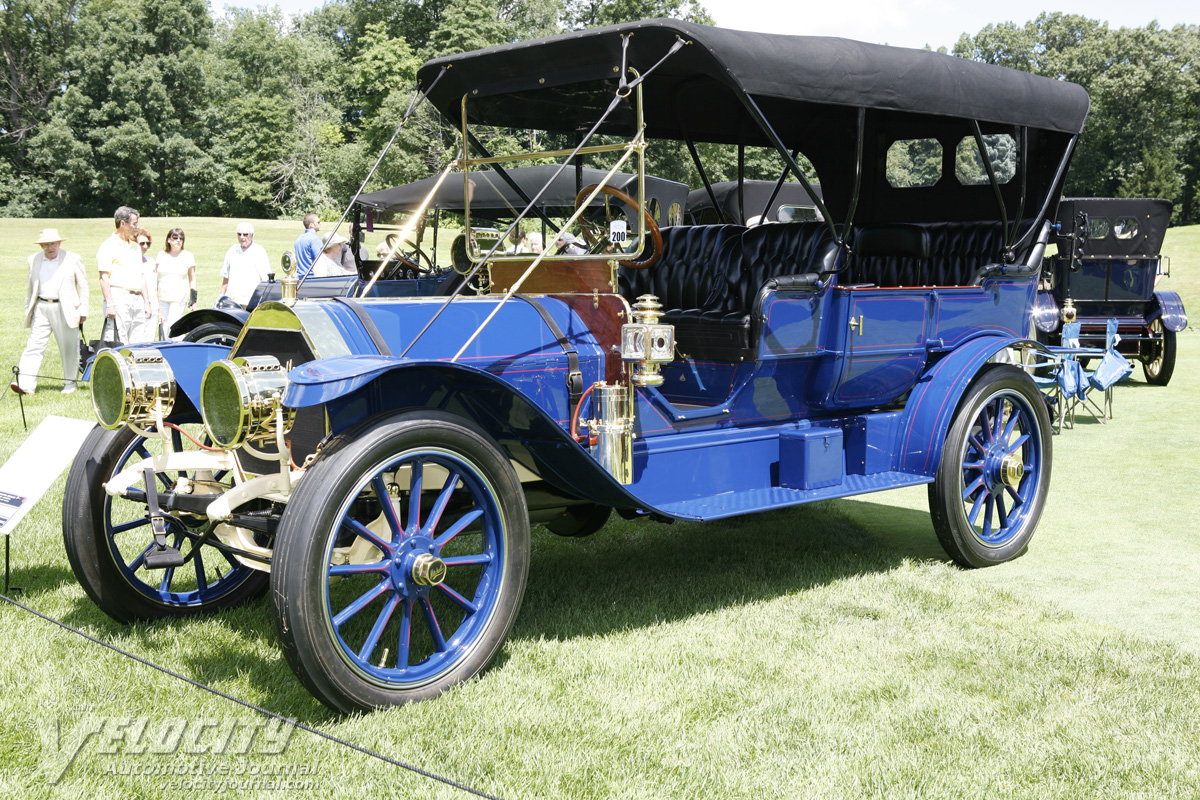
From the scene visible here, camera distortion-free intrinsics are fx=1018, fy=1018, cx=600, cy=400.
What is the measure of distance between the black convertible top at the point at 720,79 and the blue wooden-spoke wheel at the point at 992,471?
134cm

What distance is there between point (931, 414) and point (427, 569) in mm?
2632

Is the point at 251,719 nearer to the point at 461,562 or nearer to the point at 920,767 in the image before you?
the point at 461,562

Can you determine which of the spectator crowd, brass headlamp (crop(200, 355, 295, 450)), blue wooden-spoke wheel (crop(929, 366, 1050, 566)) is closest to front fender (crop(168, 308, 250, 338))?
brass headlamp (crop(200, 355, 295, 450))

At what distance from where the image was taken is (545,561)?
500cm

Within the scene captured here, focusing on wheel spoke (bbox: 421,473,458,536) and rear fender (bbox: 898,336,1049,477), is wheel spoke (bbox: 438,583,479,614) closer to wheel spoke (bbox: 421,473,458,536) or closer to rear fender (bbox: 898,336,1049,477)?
wheel spoke (bbox: 421,473,458,536)

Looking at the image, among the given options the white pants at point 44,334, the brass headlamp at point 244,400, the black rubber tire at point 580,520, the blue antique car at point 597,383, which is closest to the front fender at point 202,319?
the blue antique car at point 597,383

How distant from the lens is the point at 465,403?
3521 millimetres

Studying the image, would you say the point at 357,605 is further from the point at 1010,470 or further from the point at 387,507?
the point at 1010,470

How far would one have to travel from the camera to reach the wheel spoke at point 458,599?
3230 mm

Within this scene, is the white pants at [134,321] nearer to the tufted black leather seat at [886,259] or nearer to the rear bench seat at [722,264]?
the rear bench seat at [722,264]

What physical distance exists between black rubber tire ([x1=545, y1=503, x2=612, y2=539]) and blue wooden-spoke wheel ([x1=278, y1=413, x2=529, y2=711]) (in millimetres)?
882

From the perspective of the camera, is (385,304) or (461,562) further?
(385,304)

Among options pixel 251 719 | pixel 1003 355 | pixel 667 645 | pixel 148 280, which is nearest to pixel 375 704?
pixel 251 719

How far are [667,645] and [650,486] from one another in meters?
0.62
